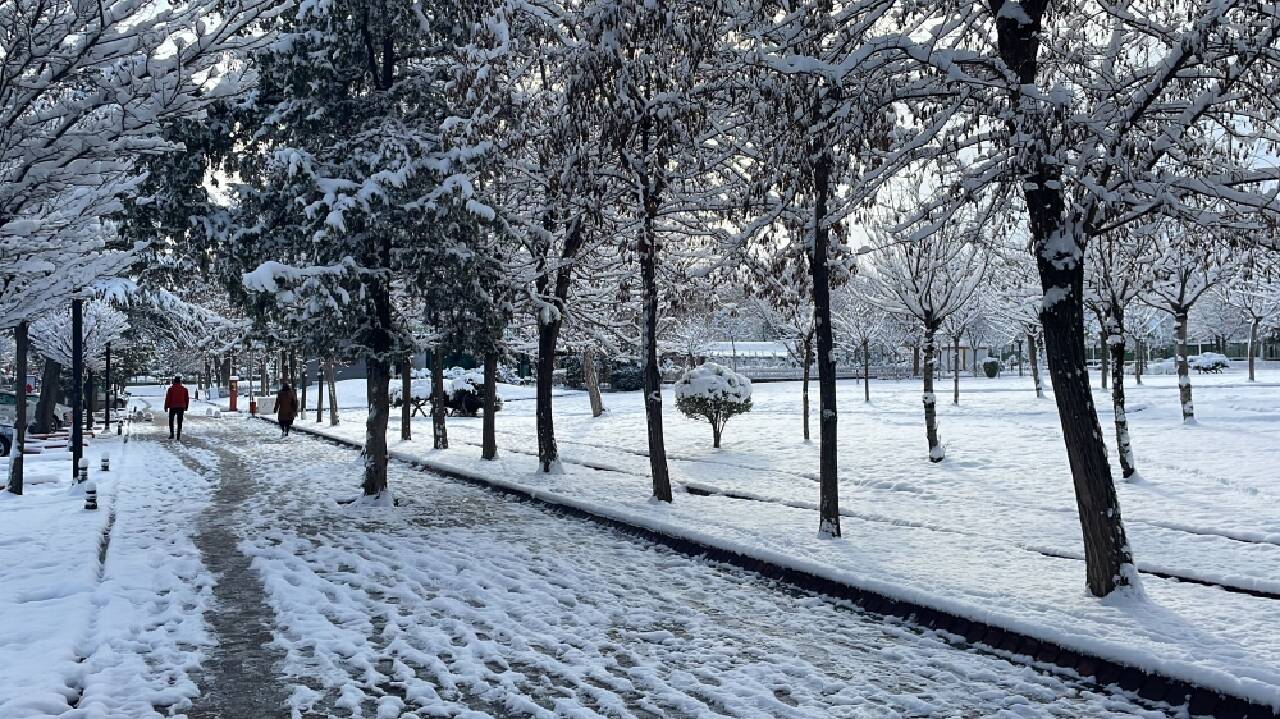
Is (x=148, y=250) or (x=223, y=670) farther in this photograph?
(x=148, y=250)

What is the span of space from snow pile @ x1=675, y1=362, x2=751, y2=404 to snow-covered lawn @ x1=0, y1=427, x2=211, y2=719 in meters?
→ 11.1

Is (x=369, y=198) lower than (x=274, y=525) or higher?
higher

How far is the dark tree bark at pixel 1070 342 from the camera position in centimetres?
715

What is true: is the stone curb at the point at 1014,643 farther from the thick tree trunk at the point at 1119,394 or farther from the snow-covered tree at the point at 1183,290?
the snow-covered tree at the point at 1183,290

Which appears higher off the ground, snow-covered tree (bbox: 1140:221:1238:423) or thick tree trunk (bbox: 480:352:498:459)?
snow-covered tree (bbox: 1140:221:1238:423)

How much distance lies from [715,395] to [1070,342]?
1416 cm

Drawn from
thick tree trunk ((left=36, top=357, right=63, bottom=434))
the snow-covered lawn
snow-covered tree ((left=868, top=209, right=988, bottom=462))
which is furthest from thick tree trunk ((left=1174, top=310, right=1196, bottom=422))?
thick tree trunk ((left=36, top=357, right=63, bottom=434))

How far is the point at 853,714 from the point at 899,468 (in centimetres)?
1194

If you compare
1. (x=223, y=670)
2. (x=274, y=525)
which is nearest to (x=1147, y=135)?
(x=223, y=670)

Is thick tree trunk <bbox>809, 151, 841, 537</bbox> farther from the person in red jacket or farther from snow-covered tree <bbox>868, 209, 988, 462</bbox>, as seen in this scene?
the person in red jacket

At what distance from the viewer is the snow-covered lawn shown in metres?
5.29

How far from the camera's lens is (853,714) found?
5.03 m

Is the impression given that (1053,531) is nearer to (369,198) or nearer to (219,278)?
(369,198)

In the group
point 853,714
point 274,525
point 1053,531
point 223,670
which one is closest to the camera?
point 853,714
